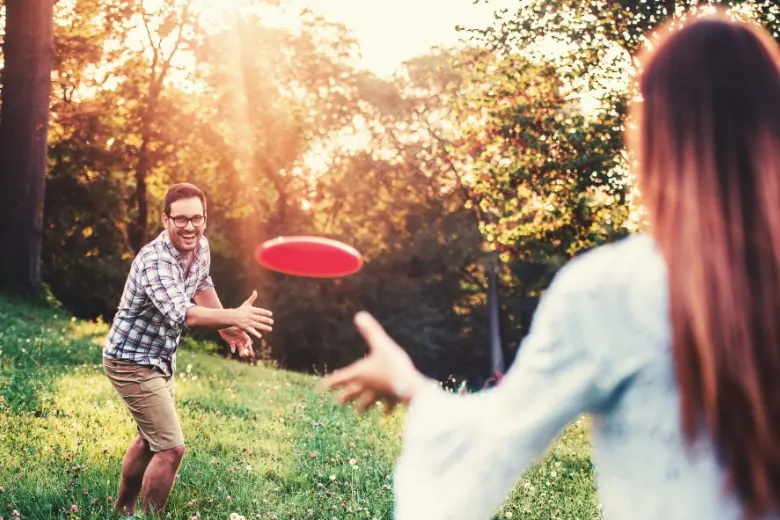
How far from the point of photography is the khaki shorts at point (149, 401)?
4977 millimetres

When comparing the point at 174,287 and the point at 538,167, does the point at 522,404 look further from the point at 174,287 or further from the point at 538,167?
the point at 538,167

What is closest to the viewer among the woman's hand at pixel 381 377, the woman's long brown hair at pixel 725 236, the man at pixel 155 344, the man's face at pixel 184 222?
the woman's long brown hair at pixel 725 236

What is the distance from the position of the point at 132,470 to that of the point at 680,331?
4.45 meters

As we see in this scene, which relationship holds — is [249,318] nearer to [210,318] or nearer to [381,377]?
[210,318]

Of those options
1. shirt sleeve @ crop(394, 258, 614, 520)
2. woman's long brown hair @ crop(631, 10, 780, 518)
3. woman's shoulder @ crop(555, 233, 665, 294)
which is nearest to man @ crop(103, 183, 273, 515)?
shirt sleeve @ crop(394, 258, 614, 520)

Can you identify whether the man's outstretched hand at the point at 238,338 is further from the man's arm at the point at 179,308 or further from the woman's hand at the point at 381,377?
the woman's hand at the point at 381,377

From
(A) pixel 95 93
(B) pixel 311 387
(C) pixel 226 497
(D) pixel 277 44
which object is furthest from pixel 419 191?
(C) pixel 226 497

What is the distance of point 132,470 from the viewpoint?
16.8 feet

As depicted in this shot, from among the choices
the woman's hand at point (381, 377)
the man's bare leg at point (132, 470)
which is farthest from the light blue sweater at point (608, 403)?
the man's bare leg at point (132, 470)

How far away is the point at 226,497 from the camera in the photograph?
5.48m

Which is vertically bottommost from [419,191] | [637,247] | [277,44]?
[637,247]

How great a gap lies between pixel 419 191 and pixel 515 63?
68.4 feet

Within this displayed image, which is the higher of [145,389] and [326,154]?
[326,154]

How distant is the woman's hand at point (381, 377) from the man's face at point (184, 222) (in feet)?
10.9
